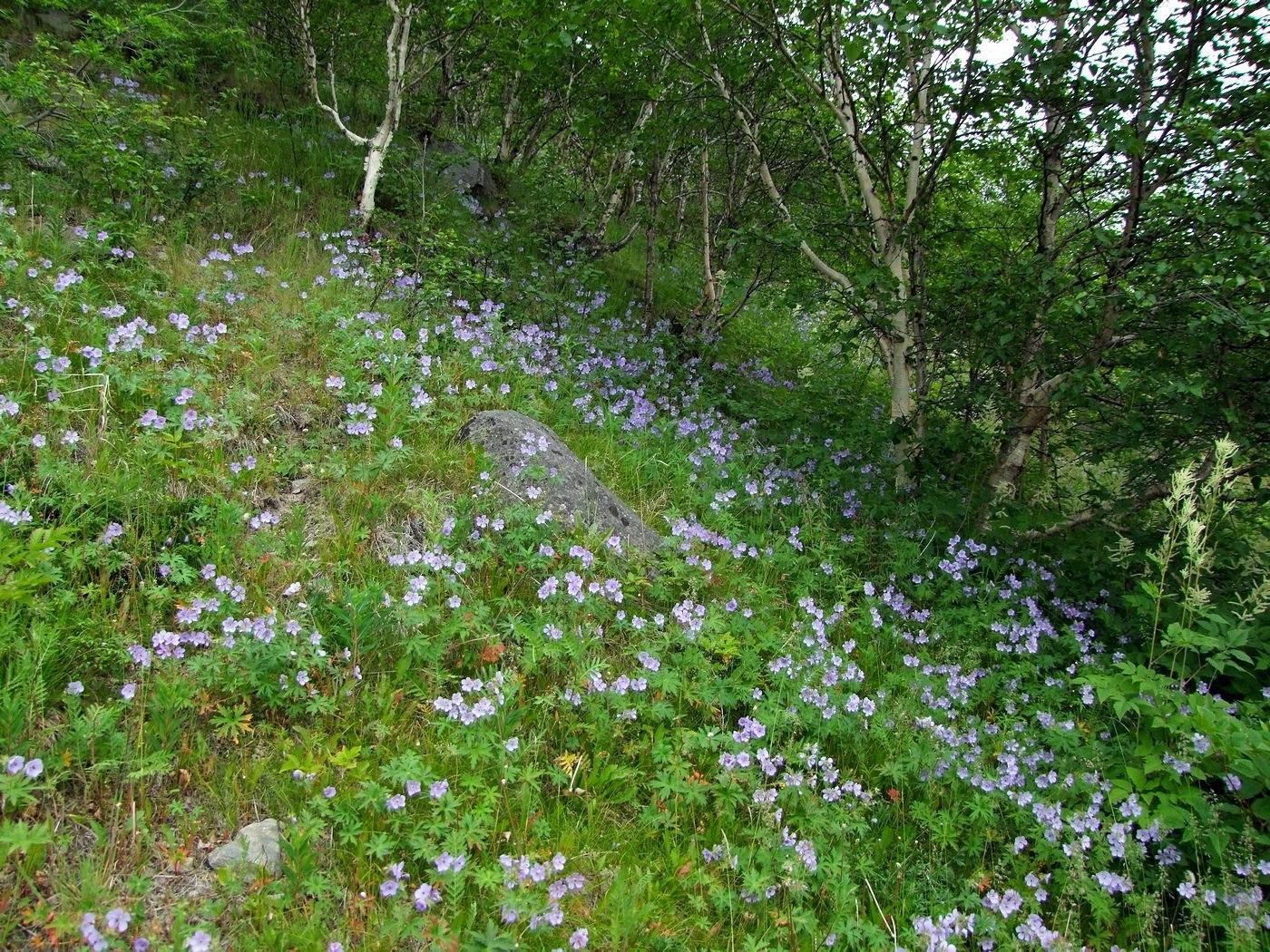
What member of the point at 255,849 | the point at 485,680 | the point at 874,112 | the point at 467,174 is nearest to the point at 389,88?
the point at 467,174

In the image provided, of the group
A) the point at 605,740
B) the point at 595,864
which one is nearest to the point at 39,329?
the point at 605,740

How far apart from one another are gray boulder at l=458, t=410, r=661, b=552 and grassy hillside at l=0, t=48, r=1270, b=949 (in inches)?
6.3

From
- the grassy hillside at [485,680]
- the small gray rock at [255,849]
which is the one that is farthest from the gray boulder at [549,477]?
the small gray rock at [255,849]

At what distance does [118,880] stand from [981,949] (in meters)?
2.87

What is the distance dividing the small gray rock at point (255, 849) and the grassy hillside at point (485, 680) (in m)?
0.06

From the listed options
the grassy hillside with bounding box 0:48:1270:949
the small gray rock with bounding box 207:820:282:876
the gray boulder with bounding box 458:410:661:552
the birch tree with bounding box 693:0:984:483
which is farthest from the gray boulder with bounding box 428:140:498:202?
the small gray rock with bounding box 207:820:282:876

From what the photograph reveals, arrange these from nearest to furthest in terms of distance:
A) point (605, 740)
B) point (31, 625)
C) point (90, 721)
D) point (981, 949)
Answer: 1. point (90, 721)
2. point (31, 625)
3. point (981, 949)
4. point (605, 740)

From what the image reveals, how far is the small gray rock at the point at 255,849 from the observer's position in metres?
2.11

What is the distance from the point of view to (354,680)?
2660 mm

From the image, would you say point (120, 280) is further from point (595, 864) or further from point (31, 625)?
→ point (595, 864)

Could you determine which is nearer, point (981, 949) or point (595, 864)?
point (595, 864)

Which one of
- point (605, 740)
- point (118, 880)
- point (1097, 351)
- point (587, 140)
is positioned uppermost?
point (587, 140)

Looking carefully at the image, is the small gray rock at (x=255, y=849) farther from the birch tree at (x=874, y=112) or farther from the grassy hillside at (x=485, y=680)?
the birch tree at (x=874, y=112)

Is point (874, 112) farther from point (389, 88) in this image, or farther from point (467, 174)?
point (467, 174)
